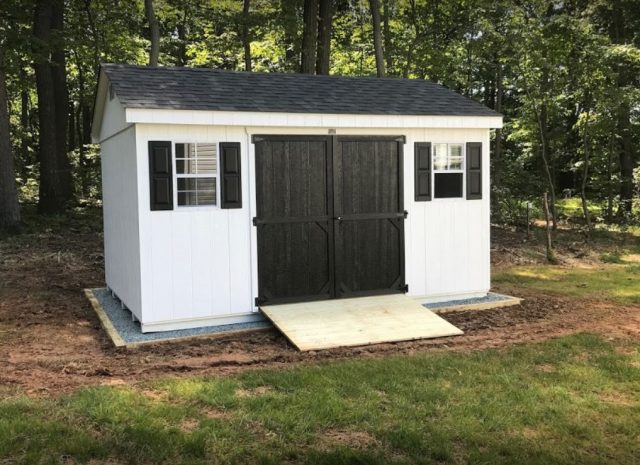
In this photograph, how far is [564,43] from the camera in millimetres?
15336

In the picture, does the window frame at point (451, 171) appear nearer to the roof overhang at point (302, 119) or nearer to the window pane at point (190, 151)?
the roof overhang at point (302, 119)

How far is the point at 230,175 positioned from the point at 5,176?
9084 millimetres

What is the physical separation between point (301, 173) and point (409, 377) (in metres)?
3.16

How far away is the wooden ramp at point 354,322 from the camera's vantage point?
6535mm

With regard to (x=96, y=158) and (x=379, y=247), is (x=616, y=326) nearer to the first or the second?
(x=379, y=247)

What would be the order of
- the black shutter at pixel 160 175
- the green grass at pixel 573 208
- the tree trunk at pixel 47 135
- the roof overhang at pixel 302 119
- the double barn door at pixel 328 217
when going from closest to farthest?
1. the roof overhang at pixel 302 119
2. the black shutter at pixel 160 175
3. the double barn door at pixel 328 217
4. the tree trunk at pixel 47 135
5. the green grass at pixel 573 208

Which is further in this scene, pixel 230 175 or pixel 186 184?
pixel 230 175

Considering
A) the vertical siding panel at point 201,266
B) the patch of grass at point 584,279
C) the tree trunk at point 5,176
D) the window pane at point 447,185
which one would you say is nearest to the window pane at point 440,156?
the window pane at point 447,185

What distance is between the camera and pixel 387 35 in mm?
19344

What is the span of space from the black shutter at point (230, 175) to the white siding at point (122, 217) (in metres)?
0.97

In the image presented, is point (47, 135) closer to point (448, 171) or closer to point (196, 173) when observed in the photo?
point (196, 173)

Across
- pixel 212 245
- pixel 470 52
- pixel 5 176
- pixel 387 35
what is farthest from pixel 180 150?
pixel 387 35

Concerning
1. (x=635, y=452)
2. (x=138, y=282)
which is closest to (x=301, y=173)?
(x=138, y=282)

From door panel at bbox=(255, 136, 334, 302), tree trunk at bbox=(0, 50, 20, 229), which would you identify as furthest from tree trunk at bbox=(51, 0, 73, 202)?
door panel at bbox=(255, 136, 334, 302)
